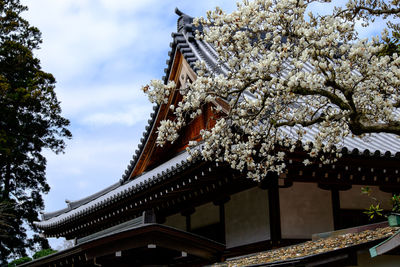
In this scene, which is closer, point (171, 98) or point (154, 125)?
point (171, 98)

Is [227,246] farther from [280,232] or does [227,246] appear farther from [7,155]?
[7,155]

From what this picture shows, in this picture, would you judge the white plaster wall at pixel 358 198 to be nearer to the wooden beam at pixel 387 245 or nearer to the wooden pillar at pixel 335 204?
the wooden pillar at pixel 335 204

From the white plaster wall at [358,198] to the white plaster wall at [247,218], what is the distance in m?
1.66

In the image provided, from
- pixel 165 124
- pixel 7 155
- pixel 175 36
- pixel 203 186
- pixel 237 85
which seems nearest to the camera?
pixel 237 85

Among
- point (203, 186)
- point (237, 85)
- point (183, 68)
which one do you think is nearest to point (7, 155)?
point (183, 68)

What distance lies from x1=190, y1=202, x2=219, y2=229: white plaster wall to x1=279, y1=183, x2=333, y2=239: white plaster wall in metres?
2.23

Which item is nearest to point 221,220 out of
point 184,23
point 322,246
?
point 322,246

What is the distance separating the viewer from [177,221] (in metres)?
13.8

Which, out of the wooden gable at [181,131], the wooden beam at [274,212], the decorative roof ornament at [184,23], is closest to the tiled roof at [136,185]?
the wooden gable at [181,131]

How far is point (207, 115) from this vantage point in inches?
510

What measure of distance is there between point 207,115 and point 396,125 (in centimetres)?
648

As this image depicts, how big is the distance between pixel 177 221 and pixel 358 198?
15.4 ft

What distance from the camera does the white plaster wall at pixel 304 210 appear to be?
10.3 m

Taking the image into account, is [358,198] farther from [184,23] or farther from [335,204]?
[184,23]
